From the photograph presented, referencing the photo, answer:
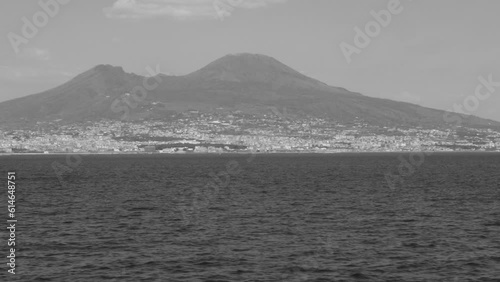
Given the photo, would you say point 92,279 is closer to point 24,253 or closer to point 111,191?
point 24,253

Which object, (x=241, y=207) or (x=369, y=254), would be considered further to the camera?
(x=241, y=207)

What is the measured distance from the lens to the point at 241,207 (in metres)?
92.0

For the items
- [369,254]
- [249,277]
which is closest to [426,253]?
[369,254]

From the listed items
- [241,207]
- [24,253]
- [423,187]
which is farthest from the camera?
[423,187]

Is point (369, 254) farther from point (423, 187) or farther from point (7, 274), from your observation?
point (423, 187)

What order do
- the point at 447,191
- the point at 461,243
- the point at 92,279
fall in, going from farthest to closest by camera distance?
the point at 447,191, the point at 461,243, the point at 92,279

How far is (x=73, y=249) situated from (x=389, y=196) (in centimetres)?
6243

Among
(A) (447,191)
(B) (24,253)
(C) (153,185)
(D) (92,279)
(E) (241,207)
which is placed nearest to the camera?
(D) (92,279)

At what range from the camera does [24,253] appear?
2249 inches

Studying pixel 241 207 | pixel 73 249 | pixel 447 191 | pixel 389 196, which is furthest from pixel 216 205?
pixel 447 191

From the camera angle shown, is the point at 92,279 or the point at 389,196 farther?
the point at 389,196

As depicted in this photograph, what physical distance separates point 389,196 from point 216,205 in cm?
3032

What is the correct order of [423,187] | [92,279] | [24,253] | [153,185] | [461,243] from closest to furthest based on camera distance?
[92,279]
[24,253]
[461,243]
[423,187]
[153,185]

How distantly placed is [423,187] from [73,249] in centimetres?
8465
